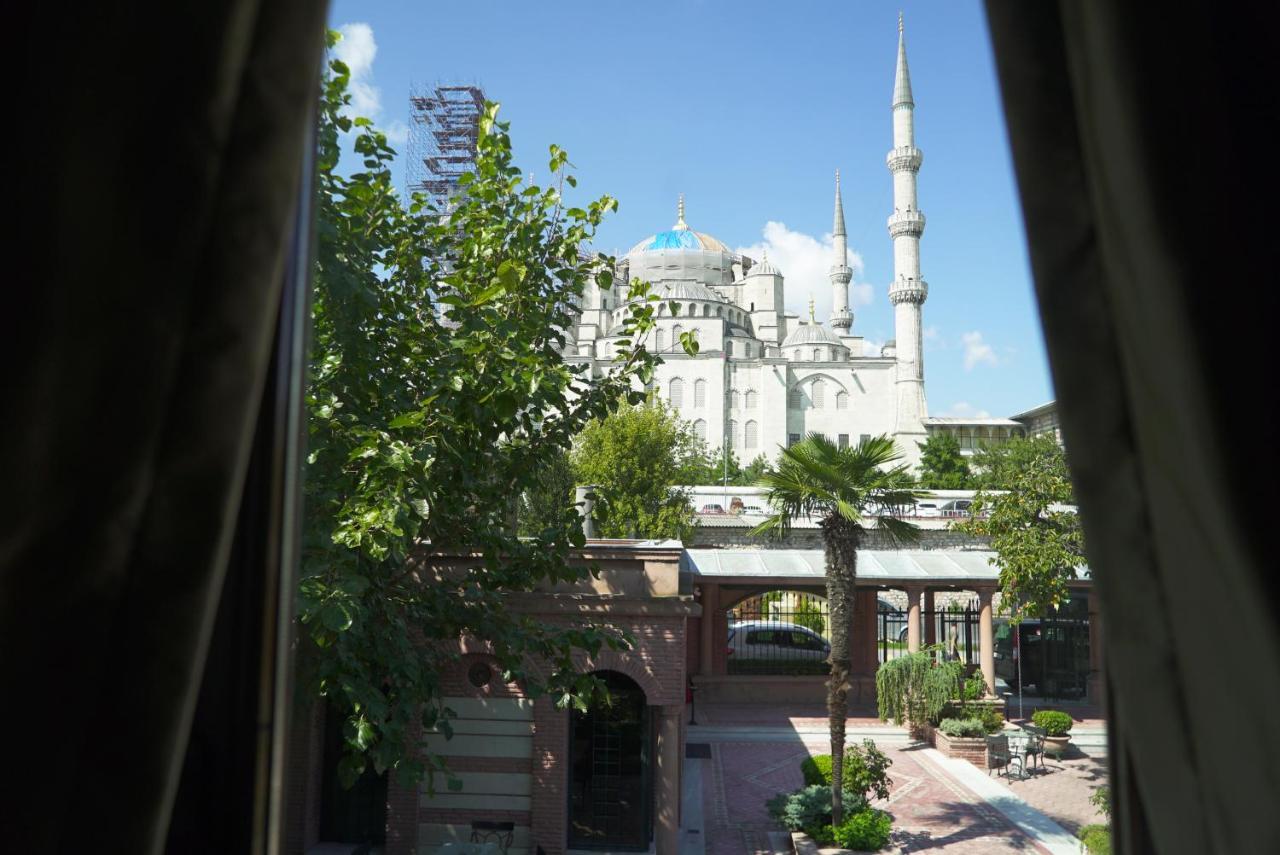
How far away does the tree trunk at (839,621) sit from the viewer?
25.7 feet

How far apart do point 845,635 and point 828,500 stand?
119 cm

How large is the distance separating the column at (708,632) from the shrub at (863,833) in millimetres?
6061

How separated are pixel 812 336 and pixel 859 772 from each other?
41.6 metres

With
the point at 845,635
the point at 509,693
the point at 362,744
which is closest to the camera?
the point at 362,744

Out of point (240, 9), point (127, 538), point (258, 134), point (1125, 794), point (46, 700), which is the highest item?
point (240, 9)

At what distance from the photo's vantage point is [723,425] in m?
45.6

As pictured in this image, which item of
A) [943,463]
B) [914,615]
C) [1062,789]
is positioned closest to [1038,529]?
[1062,789]

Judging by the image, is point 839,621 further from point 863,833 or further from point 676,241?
point 676,241

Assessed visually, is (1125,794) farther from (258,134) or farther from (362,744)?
(362,744)

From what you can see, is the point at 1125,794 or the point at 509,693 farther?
the point at 509,693

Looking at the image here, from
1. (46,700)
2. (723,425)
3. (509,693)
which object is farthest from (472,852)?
(723,425)

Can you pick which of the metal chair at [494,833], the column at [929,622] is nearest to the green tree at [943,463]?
the column at [929,622]

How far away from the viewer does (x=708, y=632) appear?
14031 millimetres

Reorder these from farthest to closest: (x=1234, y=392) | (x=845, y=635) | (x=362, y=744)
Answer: (x=845, y=635)
(x=362, y=744)
(x=1234, y=392)
